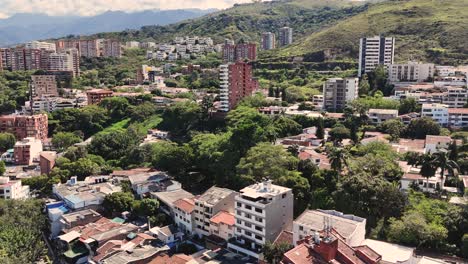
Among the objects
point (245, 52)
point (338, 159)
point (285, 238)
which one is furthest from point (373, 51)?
point (285, 238)

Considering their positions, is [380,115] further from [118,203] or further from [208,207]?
[118,203]

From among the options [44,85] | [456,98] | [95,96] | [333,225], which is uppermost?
[44,85]

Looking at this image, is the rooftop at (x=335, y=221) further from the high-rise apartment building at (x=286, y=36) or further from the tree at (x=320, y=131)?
the high-rise apartment building at (x=286, y=36)

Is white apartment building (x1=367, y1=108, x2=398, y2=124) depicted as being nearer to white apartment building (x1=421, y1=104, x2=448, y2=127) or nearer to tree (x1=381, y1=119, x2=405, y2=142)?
tree (x1=381, y1=119, x2=405, y2=142)

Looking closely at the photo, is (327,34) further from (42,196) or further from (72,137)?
(42,196)

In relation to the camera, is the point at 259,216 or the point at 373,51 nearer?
the point at 259,216

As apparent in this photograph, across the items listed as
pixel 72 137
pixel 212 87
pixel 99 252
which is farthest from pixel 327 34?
pixel 99 252
